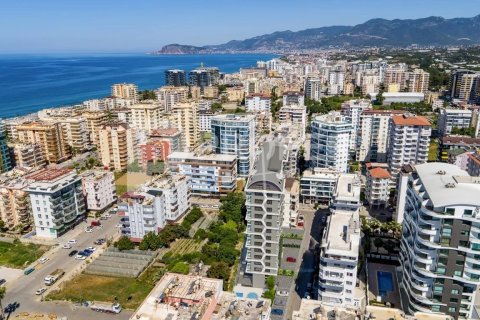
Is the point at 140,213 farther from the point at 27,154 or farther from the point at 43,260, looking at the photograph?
the point at 27,154

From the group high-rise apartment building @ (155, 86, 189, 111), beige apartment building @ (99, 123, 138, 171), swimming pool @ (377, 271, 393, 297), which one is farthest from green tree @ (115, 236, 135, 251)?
high-rise apartment building @ (155, 86, 189, 111)

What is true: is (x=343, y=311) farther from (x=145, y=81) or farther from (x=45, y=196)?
(x=145, y=81)

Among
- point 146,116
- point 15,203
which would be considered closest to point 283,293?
point 15,203

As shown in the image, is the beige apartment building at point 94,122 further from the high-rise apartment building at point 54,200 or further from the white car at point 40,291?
the white car at point 40,291

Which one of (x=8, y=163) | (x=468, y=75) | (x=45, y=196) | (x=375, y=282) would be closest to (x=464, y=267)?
(x=375, y=282)

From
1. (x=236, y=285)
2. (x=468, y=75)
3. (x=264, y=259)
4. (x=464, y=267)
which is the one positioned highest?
(x=468, y=75)

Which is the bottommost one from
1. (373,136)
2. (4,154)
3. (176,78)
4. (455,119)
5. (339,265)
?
(339,265)
